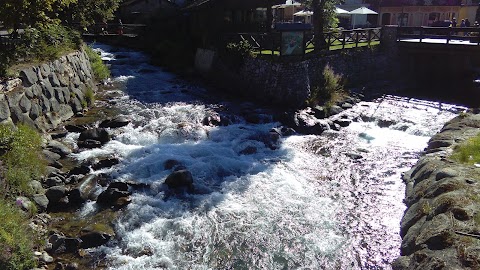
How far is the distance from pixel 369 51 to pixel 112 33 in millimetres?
27152

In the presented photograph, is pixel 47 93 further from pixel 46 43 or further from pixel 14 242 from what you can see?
pixel 14 242

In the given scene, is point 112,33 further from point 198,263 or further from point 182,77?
point 198,263

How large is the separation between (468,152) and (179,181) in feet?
30.9

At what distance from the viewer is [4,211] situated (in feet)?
27.1

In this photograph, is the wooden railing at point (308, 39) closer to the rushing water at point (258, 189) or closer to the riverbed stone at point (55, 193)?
the rushing water at point (258, 189)

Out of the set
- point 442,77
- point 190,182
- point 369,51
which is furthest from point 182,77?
point 442,77

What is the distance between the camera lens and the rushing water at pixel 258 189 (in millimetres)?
9430

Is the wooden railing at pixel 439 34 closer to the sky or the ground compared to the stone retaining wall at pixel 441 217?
closer to the sky

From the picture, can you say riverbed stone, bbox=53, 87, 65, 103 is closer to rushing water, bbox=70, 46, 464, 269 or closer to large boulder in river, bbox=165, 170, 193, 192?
rushing water, bbox=70, 46, 464, 269

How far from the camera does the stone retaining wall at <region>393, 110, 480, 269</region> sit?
771 cm

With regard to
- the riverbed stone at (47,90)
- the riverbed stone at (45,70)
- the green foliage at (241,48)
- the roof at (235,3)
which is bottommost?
the riverbed stone at (47,90)

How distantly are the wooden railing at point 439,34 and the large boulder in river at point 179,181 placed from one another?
72.0ft

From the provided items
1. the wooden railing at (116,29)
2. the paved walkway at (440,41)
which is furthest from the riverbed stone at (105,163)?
the wooden railing at (116,29)

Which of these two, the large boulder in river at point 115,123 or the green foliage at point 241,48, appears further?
the green foliage at point 241,48
